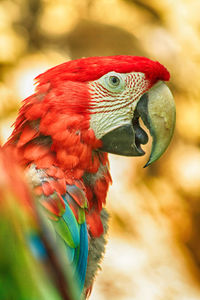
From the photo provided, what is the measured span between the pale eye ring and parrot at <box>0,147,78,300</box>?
79 centimetres

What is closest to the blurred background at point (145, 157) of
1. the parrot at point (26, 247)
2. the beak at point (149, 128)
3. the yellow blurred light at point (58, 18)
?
the yellow blurred light at point (58, 18)

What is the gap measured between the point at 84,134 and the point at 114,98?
132mm

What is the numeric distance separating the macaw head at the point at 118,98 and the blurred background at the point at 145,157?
4.36 ft

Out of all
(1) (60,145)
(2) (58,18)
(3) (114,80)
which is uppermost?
(2) (58,18)

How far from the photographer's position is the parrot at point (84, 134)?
36.4 inches

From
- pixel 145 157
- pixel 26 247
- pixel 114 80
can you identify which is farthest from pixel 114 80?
pixel 145 157

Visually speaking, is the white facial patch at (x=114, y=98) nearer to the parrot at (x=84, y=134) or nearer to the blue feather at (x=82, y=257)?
the parrot at (x=84, y=134)

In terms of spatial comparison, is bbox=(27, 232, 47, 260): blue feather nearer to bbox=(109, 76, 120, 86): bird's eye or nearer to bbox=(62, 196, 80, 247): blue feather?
bbox=(62, 196, 80, 247): blue feather

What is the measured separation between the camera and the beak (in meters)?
1.03

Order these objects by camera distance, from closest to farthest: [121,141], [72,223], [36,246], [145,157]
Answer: [36,246] → [72,223] → [121,141] → [145,157]

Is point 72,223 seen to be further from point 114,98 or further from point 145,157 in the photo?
point 145,157

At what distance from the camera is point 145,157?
2387mm

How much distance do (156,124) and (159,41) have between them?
1.56 metres

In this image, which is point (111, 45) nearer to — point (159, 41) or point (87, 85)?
point (159, 41)
